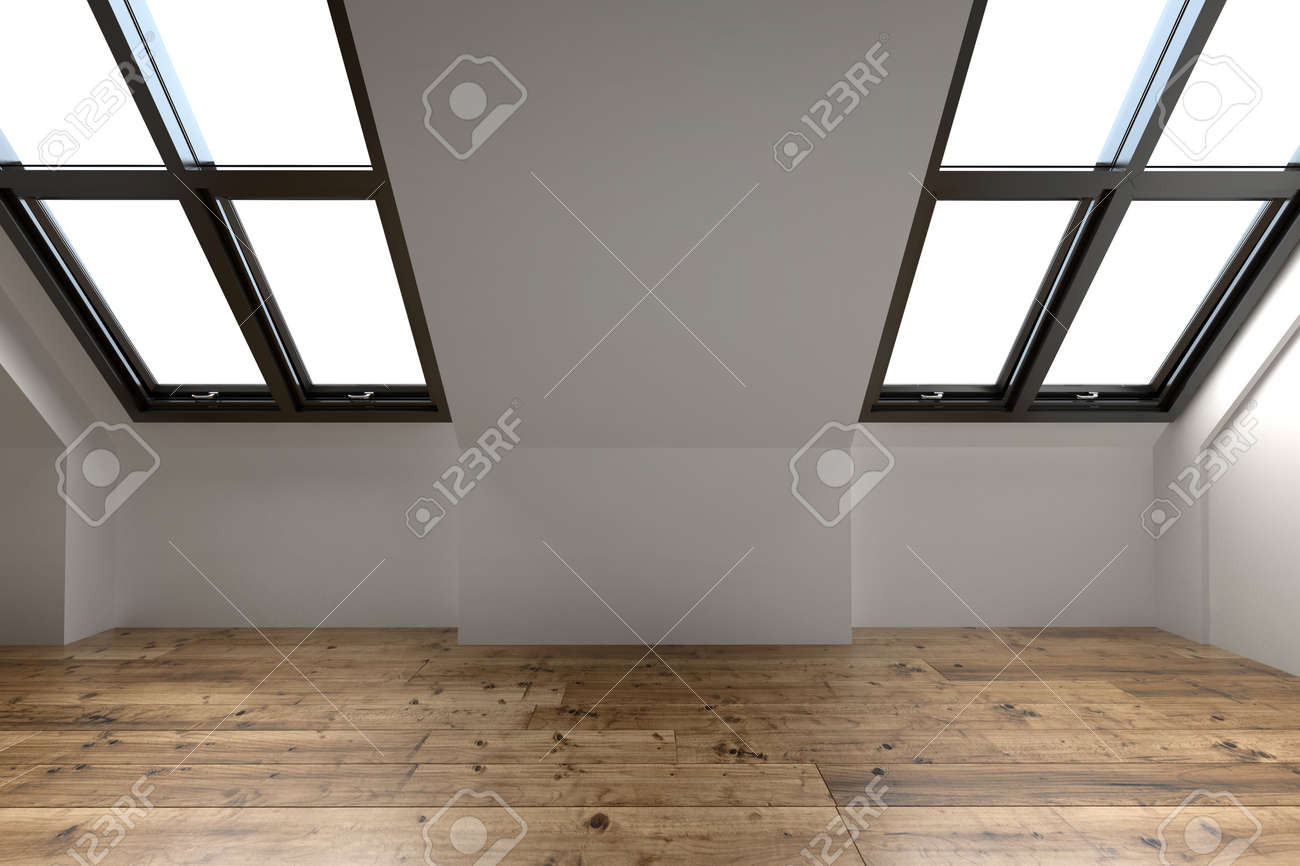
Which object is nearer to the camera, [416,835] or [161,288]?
[416,835]

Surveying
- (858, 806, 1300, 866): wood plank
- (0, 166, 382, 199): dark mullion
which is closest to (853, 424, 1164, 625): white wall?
(858, 806, 1300, 866): wood plank

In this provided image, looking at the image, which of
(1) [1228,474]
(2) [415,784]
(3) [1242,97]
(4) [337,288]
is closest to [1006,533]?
(1) [1228,474]

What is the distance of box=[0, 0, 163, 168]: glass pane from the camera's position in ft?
8.26

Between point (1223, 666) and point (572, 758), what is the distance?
114 inches

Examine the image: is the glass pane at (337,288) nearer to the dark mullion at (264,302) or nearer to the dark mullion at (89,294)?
the dark mullion at (264,302)

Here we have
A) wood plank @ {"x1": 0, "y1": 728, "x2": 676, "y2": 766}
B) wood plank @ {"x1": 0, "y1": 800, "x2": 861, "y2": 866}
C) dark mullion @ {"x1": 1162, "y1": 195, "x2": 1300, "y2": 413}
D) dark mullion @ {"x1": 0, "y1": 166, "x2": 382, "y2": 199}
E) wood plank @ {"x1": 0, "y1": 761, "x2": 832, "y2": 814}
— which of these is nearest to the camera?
wood plank @ {"x1": 0, "y1": 800, "x2": 861, "y2": 866}

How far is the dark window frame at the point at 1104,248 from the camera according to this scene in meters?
2.54

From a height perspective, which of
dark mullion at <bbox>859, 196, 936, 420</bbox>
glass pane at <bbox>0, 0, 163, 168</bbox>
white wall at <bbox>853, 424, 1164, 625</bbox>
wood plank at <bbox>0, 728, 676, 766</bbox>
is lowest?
wood plank at <bbox>0, 728, 676, 766</bbox>

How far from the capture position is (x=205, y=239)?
2887 mm

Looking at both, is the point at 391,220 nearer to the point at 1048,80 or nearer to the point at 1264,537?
the point at 1048,80

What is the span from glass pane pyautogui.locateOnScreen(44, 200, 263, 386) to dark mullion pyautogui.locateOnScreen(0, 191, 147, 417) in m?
0.09

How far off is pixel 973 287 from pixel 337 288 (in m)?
2.97

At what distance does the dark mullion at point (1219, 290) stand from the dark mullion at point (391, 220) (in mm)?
1829

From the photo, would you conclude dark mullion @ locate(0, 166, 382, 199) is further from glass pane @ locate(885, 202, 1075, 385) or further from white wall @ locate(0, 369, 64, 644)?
glass pane @ locate(885, 202, 1075, 385)
